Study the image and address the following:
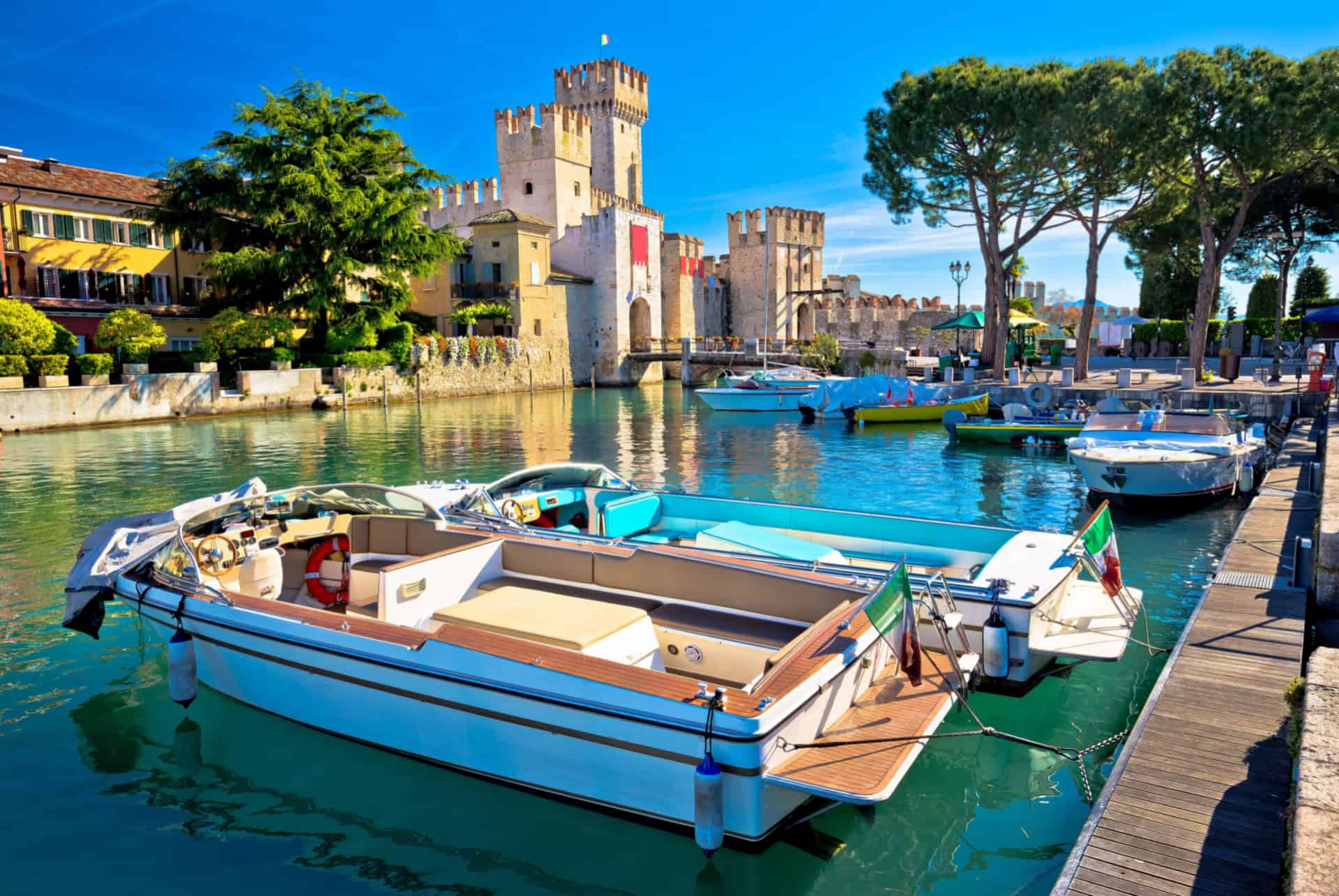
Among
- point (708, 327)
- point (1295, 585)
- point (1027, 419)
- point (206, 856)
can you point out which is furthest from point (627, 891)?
point (708, 327)

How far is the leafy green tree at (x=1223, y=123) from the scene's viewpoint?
23453mm

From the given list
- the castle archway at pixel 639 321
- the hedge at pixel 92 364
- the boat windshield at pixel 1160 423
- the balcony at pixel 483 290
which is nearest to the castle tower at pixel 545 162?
the castle archway at pixel 639 321

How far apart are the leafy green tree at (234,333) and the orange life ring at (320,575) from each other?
2901 cm

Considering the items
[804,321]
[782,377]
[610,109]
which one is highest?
[610,109]

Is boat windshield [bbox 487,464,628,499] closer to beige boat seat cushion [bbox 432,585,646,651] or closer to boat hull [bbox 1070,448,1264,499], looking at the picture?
beige boat seat cushion [bbox 432,585,646,651]

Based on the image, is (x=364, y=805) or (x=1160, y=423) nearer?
(x=364, y=805)

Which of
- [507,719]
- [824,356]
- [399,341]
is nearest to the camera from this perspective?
[507,719]

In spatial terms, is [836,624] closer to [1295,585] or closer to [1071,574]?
[1071,574]

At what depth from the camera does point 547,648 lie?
5234 mm

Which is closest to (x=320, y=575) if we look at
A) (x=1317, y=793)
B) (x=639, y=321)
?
(x=1317, y=793)

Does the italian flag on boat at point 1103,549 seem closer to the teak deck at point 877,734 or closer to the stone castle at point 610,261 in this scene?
the teak deck at point 877,734

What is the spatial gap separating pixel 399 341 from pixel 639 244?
1921cm

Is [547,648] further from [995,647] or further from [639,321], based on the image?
[639,321]

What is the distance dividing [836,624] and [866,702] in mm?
501
